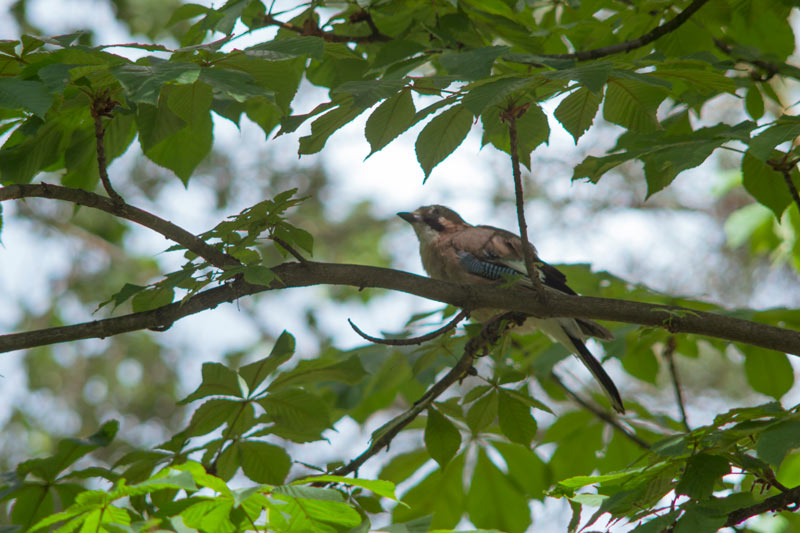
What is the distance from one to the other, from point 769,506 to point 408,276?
1.37 metres

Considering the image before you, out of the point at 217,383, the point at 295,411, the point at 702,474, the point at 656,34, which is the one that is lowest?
the point at 702,474

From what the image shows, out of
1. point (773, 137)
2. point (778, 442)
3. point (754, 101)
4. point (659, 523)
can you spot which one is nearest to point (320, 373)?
point (659, 523)

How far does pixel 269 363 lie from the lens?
2.97 m

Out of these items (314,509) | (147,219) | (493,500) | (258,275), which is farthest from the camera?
(493,500)

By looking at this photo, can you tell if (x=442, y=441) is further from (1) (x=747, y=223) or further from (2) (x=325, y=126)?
(1) (x=747, y=223)

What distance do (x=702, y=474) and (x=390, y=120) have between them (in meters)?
1.42

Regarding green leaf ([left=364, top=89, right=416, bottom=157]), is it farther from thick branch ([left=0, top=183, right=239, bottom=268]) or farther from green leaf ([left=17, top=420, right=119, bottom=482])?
green leaf ([left=17, top=420, right=119, bottom=482])

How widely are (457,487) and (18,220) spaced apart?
847 cm

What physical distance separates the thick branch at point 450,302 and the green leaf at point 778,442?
66 centimetres

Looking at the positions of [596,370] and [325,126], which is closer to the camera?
[325,126]

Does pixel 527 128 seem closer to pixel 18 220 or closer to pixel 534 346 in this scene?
pixel 534 346

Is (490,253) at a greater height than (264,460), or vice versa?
(490,253)

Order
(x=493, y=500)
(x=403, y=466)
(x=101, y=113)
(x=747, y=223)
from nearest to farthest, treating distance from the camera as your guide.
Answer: (x=101, y=113) < (x=493, y=500) < (x=403, y=466) < (x=747, y=223)

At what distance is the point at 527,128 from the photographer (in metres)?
2.70
